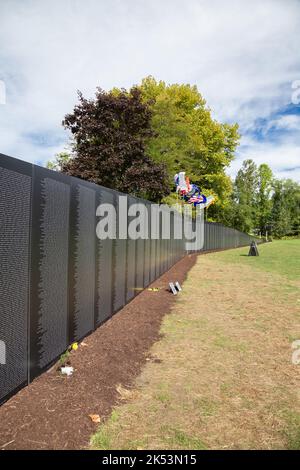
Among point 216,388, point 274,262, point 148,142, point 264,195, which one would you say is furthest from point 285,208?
point 216,388

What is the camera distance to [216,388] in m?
4.44

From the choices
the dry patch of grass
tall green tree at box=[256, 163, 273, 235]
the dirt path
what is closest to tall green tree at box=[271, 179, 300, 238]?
tall green tree at box=[256, 163, 273, 235]

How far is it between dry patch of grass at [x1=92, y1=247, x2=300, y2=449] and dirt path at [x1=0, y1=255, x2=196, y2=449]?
0.61ft

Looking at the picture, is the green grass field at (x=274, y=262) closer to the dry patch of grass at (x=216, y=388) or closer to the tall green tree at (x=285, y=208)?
the dry patch of grass at (x=216, y=388)

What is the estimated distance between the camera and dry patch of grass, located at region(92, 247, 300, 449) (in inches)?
132

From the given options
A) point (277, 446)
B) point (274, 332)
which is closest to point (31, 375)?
point (277, 446)

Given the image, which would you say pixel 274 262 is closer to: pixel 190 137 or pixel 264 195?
pixel 190 137

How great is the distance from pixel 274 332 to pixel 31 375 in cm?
447

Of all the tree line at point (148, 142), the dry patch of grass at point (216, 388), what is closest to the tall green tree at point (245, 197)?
the tree line at point (148, 142)

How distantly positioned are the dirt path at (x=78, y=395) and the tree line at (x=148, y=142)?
17.1m

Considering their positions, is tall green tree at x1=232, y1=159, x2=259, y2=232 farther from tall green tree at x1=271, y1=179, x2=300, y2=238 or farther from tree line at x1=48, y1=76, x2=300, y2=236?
tree line at x1=48, y1=76, x2=300, y2=236

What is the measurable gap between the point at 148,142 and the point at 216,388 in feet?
83.6

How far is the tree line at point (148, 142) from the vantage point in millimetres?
23203
